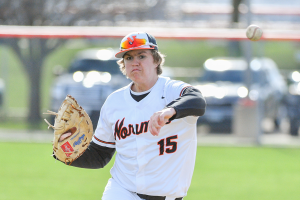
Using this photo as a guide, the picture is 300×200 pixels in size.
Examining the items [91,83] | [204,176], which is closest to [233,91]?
[91,83]

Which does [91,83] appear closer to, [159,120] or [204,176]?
[204,176]

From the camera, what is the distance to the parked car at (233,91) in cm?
1007

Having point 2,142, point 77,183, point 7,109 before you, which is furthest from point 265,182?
point 7,109

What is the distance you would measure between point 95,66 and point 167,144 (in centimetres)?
799

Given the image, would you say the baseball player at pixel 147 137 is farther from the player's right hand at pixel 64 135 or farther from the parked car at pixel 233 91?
the parked car at pixel 233 91

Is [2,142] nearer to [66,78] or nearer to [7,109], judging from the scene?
[7,109]

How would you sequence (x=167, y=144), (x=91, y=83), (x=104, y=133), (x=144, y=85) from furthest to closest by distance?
(x=91, y=83) < (x=104, y=133) < (x=144, y=85) < (x=167, y=144)

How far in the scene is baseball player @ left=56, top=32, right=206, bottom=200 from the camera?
297 cm

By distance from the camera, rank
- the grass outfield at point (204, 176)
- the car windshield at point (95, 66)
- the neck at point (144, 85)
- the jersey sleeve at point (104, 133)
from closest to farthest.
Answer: the neck at point (144, 85) → the jersey sleeve at point (104, 133) → the grass outfield at point (204, 176) → the car windshield at point (95, 66)

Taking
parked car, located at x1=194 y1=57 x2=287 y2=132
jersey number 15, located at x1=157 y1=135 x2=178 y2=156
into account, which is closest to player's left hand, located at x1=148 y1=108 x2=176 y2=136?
jersey number 15, located at x1=157 y1=135 x2=178 y2=156

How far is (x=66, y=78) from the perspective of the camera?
10.5 m

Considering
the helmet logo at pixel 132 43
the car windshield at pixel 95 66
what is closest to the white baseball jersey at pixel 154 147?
the helmet logo at pixel 132 43

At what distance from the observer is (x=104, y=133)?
10.8ft

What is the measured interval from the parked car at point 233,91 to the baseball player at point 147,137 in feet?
23.1
